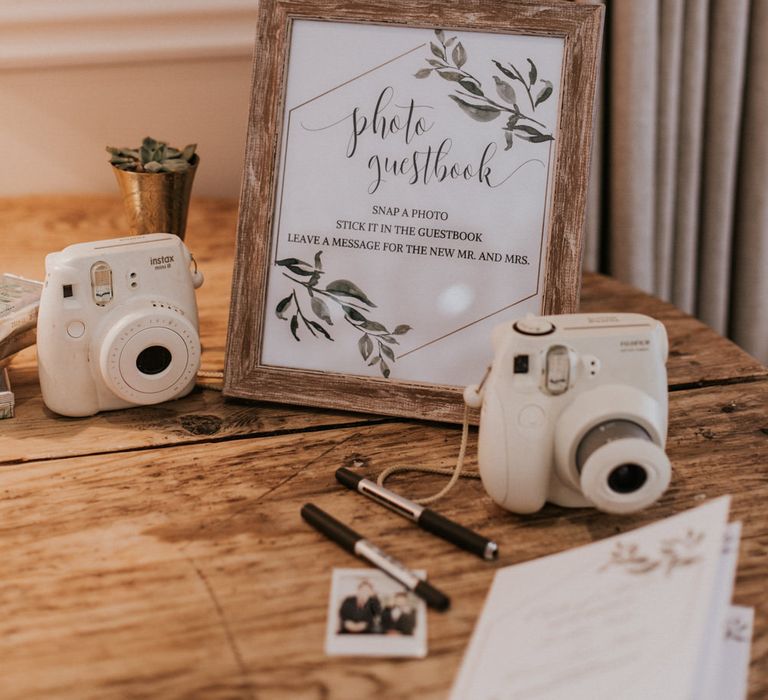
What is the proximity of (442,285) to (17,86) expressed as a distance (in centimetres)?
84

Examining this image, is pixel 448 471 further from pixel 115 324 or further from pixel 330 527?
pixel 115 324

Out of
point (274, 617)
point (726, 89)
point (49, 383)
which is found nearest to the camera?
point (274, 617)

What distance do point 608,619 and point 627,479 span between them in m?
0.14

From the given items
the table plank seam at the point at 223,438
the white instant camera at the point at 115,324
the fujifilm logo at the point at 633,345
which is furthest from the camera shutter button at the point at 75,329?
the fujifilm logo at the point at 633,345

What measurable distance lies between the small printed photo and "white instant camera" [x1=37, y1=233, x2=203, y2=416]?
315 mm

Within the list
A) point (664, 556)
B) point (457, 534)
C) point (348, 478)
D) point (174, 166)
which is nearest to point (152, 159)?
point (174, 166)

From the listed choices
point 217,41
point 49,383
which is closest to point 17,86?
point 217,41

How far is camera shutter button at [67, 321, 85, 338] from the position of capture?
0.84 metres

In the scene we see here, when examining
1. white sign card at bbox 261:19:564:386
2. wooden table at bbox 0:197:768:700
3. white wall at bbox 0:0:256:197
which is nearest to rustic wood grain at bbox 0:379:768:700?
wooden table at bbox 0:197:768:700

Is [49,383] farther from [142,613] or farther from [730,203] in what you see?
[730,203]

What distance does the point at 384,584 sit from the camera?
65 cm

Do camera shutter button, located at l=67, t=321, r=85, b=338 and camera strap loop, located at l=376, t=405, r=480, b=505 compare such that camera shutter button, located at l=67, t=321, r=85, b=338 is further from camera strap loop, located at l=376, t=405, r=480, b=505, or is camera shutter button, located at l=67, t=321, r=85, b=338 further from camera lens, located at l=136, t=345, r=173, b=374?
camera strap loop, located at l=376, t=405, r=480, b=505

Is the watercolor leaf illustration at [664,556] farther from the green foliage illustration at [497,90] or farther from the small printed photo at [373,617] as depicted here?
the green foliage illustration at [497,90]

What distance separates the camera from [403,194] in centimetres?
88
